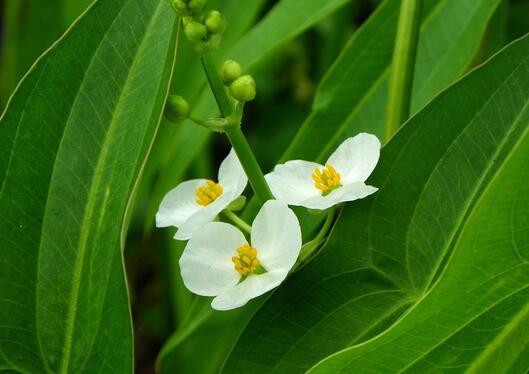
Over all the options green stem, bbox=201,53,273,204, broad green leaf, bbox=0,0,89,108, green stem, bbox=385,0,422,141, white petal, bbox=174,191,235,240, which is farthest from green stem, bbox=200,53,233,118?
broad green leaf, bbox=0,0,89,108

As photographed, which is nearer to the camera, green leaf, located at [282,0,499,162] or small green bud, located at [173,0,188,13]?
small green bud, located at [173,0,188,13]

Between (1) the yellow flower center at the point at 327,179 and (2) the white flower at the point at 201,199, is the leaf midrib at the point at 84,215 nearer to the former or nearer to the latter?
Answer: (2) the white flower at the point at 201,199

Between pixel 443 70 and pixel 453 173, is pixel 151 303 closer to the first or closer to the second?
pixel 443 70

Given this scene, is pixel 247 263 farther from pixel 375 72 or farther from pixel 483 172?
pixel 375 72

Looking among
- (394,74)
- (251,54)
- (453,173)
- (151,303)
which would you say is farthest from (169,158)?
(151,303)

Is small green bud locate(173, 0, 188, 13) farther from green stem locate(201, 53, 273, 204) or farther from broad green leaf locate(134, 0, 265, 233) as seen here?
broad green leaf locate(134, 0, 265, 233)

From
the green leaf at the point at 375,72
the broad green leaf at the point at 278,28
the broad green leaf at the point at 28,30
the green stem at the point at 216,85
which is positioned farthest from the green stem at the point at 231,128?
the broad green leaf at the point at 28,30

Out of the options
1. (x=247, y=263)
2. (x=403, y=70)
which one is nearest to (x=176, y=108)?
(x=247, y=263)
